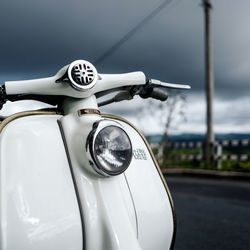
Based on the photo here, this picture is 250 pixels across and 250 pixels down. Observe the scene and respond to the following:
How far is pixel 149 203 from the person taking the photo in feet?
4.80

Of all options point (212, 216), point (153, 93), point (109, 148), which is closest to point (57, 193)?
point (109, 148)

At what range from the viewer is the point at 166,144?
10680 millimetres

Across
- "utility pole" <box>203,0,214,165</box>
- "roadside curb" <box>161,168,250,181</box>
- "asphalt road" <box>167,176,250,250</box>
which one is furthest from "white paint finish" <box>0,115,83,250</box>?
"utility pole" <box>203,0,214,165</box>

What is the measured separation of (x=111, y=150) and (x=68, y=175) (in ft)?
0.63

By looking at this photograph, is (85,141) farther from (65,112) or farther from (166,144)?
(166,144)

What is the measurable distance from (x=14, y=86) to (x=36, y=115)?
15cm

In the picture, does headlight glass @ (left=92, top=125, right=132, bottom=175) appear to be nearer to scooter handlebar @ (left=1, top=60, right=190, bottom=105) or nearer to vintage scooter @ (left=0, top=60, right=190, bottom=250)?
vintage scooter @ (left=0, top=60, right=190, bottom=250)

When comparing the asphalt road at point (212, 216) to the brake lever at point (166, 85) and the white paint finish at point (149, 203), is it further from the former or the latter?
the brake lever at point (166, 85)

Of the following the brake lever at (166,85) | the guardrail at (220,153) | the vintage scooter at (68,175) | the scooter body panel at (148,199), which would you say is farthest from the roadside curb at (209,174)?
the vintage scooter at (68,175)

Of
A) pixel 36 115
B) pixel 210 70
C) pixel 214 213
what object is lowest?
pixel 214 213

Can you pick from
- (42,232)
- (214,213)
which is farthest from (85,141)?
(214,213)

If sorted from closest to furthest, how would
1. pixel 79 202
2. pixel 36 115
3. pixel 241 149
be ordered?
1. pixel 79 202
2. pixel 36 115
3. pixel 241 149

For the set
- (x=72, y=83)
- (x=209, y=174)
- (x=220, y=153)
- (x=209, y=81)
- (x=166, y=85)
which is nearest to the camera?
(x=72, y=83)

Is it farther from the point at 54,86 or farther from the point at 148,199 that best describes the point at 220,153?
the point at 54,86
